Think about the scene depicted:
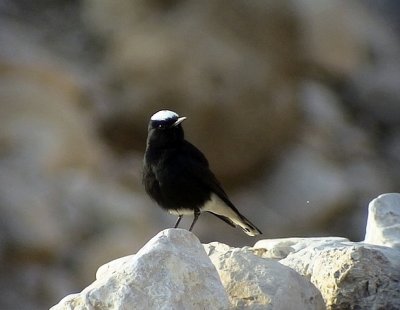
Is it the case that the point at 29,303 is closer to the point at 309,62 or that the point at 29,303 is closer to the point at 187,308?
the point at 309,62

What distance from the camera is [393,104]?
8898 millimetres

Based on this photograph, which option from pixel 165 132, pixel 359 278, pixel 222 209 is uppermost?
pixel 165 132

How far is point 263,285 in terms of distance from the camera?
336 centimetres

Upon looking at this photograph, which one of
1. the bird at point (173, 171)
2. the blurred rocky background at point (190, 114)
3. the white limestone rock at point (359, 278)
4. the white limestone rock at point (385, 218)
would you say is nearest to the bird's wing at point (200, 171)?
the bird at point (173, 171)

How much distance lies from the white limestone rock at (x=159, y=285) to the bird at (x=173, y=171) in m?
1.82

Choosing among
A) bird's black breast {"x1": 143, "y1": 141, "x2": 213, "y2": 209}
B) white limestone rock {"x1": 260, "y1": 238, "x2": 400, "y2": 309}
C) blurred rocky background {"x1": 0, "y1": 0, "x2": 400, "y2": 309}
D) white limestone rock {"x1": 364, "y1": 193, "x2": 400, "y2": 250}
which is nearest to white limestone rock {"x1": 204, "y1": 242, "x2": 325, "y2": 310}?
white limestone rock {"x1": 260, "y1": 238, "x2": 400, "y2": 309}

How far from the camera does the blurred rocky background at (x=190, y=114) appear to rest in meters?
8.30

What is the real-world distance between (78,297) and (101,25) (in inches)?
223

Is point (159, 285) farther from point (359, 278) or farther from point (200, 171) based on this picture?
point (200, 171)

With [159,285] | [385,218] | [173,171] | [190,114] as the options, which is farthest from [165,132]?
[190,114]

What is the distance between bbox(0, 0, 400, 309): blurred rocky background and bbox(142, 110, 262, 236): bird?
10.2ft

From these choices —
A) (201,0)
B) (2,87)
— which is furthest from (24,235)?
(201,0)

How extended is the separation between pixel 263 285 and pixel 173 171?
1736mm

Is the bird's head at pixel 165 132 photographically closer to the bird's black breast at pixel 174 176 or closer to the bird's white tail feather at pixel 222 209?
the bird's black breast at pixel 174 176
